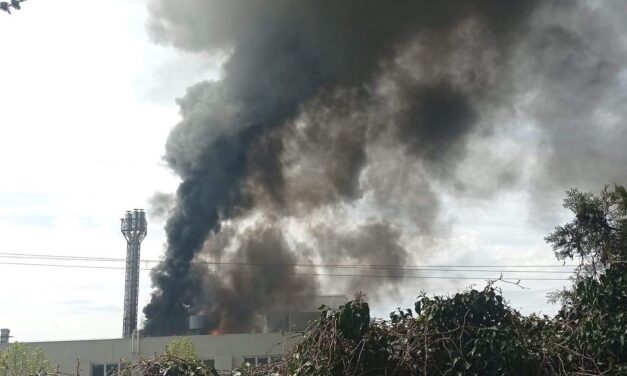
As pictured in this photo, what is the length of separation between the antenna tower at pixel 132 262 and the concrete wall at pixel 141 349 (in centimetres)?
1015

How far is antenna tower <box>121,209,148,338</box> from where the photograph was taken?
160 ft

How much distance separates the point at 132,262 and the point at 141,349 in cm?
1433

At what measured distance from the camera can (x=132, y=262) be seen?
5038 cm

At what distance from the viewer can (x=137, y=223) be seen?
51594mm

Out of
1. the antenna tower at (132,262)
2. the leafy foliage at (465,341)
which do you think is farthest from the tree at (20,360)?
the antenna tower at (132,262)

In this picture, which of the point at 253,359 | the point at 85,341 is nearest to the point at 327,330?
the point at 253,359

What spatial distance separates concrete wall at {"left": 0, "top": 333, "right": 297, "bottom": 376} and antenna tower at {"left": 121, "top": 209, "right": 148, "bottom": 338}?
1015 centimetres

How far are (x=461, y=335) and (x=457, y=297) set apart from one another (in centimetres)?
52

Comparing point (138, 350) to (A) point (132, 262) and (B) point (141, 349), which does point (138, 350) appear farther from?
(A) point (132, 262)

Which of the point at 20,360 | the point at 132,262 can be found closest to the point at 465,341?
the point at 20,360

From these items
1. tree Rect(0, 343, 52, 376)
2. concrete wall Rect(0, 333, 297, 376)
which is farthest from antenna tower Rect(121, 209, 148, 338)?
tree Rect(0, 343, 52, 376)

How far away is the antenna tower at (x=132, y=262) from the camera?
48625 millimetres

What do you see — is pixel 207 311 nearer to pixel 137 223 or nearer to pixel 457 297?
pixel 137 223

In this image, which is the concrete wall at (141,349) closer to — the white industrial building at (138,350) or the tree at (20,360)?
the white industrial building at (138,350)
